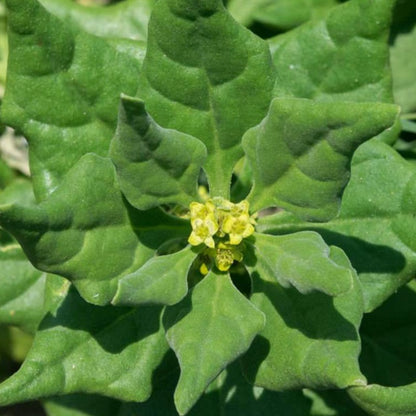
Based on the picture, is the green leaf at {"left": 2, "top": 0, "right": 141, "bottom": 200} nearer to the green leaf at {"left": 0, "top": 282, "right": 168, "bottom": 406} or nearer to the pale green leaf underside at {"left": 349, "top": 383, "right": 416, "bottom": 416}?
the green leaf at {"left": 0, "top": 282, "right": 168, "bottom": 406}

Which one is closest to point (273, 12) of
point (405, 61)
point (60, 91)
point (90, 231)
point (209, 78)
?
point (405, 61)

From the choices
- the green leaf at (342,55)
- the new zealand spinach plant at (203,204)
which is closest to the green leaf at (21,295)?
the new zealand spinach plant at (203,204)

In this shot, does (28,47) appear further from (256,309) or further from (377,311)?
(377,311)

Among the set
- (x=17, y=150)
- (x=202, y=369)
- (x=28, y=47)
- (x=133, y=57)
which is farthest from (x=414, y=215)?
(x=17, y=150)

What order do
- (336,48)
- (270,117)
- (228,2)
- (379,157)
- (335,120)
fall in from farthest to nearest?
(228,2) < (336,48) < (379,157) < (270,117) < (335,120)

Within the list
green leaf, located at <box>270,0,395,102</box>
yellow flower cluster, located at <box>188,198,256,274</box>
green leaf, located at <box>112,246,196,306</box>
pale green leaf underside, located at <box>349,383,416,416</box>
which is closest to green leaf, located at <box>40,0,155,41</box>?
green leaf, located at <box>270,0,395,102</box>

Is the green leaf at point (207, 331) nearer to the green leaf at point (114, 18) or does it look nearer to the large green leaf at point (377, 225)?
the large green leaf at point (377, 225)
